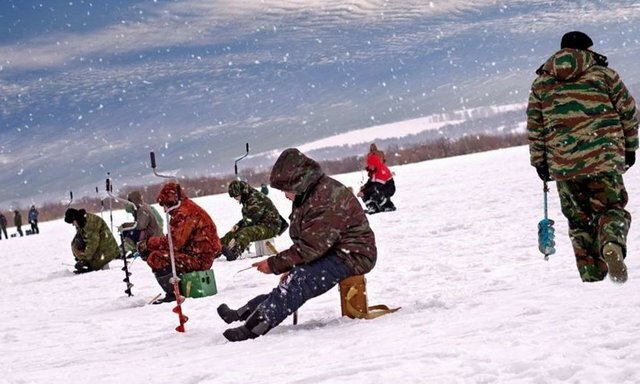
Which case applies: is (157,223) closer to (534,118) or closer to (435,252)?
(435,252)

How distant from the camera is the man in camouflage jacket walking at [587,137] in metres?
5.82

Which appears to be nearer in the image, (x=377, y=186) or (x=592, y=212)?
(x=592, y=212)

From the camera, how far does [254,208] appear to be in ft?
42.1

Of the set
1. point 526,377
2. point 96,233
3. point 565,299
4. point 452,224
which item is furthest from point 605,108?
point 96,233

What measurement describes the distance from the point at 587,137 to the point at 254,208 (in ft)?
25.2

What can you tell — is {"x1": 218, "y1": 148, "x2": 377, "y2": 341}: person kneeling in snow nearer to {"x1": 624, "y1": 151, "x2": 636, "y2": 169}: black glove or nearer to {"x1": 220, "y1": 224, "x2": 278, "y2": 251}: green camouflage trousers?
{"x1": 624, "y1": 151, "x2": 636, "y2": 169}: black glove

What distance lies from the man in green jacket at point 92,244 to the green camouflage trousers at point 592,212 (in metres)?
10.5

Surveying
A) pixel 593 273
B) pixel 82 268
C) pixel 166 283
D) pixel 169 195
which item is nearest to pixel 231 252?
pixel 82 268

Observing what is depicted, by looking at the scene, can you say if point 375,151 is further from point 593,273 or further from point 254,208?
point 593,273

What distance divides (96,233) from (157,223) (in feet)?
7.69

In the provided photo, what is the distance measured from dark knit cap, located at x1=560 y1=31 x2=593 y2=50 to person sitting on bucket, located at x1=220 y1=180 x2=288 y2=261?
741 centimetres

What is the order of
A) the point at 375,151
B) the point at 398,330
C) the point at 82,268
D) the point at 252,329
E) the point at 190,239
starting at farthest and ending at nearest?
the point at 375,151, the point at 82,268, the point at 190,239, the point at 252,329, the point at 398,330

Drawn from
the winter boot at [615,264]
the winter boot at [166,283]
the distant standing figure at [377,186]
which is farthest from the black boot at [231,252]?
the winter boot at [615,264]

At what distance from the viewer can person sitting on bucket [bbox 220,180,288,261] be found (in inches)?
498
